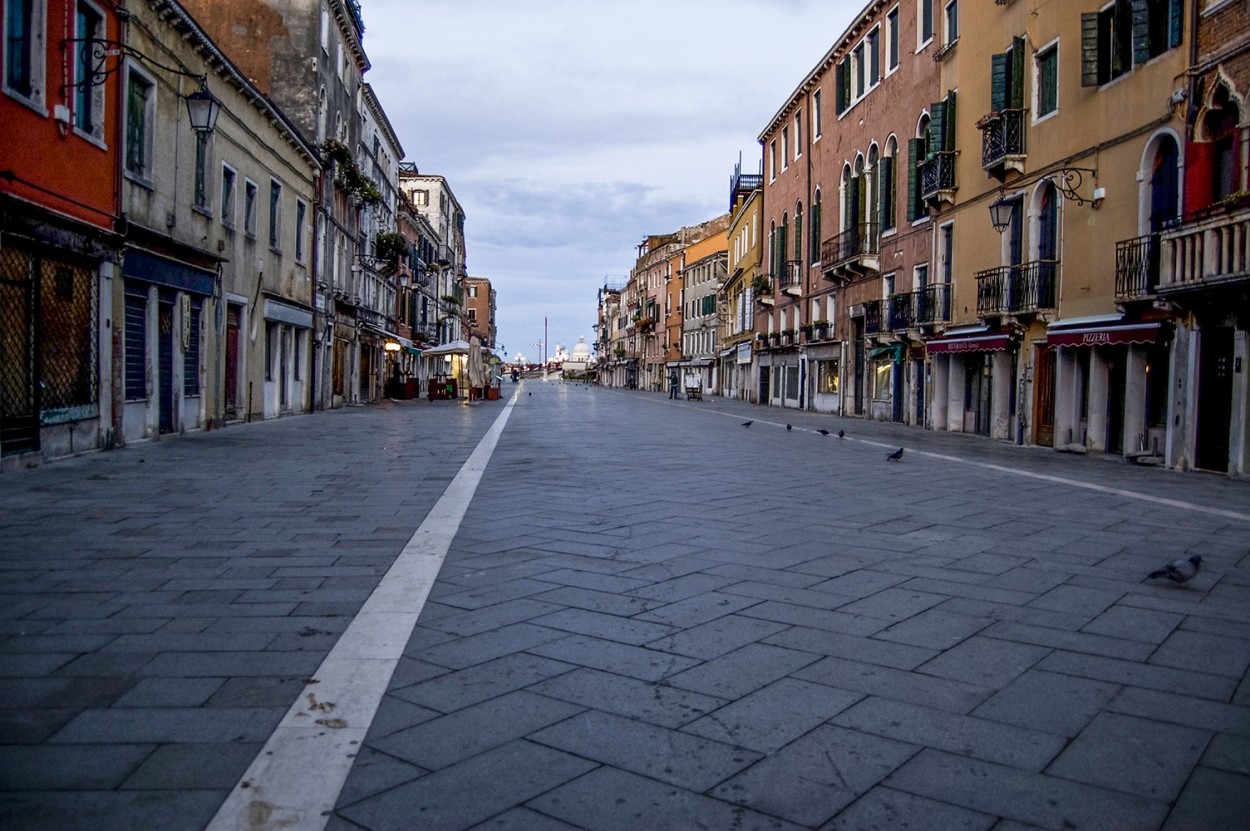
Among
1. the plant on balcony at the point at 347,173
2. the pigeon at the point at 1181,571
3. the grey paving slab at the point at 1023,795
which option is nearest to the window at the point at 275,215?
the plant on balcony at the point at 347,173

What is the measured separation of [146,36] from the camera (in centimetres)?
1404

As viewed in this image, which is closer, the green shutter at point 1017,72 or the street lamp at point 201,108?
the street lamp at point 201,108

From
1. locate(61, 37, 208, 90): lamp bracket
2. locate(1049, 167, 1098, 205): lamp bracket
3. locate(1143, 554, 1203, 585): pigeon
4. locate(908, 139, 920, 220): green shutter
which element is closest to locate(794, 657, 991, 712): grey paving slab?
locate(1143, 554, 1203, 585): pigeon

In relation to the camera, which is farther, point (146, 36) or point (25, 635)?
point (146, 36)

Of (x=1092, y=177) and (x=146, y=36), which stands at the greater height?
(x=146, y=36)

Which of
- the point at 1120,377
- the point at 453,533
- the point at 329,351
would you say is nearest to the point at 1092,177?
the point at 1120,377

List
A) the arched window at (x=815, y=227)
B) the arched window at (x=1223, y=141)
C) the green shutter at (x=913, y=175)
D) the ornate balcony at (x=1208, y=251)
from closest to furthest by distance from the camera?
the ornate balcony at (x=1208, y=251), the arched window at (x=1223, y=141), the green shutter at (x=913, y=175), the arched window at (x=815, y=227)

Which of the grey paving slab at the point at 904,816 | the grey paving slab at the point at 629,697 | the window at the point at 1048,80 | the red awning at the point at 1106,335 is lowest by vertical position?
the grey paving slab at the point at 904,816

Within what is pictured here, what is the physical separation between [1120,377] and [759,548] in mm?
13182

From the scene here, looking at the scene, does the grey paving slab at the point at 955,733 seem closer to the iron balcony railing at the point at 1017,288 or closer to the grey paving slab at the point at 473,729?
the grey paving slab at the point at 473,729

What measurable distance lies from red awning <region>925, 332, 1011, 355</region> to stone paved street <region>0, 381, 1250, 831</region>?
12478 millimetres

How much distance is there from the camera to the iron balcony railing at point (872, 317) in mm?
28969

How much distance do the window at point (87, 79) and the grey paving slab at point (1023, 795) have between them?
41.1 ft

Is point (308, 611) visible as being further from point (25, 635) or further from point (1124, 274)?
point (1124, 274)
